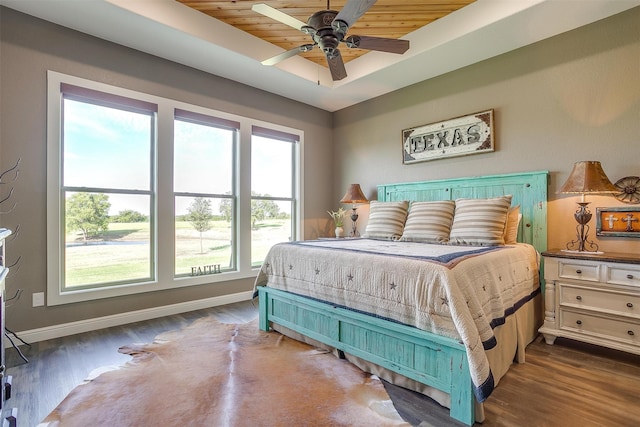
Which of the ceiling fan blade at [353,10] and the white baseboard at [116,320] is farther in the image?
the white baseboard at [116,320]

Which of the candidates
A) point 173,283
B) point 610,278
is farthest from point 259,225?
point 610,278

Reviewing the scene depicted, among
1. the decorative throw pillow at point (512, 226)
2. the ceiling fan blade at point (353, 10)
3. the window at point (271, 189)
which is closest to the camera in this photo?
the ceiling fan blade at point (353, 10)

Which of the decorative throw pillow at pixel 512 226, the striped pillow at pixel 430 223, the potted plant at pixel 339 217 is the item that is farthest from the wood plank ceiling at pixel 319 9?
the potted plant at pixel 339 217

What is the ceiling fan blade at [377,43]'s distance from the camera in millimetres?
2375

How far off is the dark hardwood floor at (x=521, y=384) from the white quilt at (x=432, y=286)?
387 millimetres

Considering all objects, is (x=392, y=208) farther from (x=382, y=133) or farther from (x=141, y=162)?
(x=141, y=162)

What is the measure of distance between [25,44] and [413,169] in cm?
423

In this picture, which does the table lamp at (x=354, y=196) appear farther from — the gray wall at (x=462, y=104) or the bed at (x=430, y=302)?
the bed at (x=430, y=302)

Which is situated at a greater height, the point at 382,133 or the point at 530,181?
the point at 382,133

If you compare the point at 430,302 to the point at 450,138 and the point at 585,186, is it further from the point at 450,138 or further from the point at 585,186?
→ the point at 450,138

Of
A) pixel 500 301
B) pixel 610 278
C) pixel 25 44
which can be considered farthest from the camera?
pixel 25 44

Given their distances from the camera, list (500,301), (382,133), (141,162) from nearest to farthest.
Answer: (500,301) → (141,162) → (382,133)

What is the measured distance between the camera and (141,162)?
341cm

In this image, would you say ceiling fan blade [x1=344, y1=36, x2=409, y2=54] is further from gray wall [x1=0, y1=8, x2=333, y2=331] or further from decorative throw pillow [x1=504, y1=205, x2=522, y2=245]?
gray wall [x1=0, y1=8, x2=333, y2=331]
